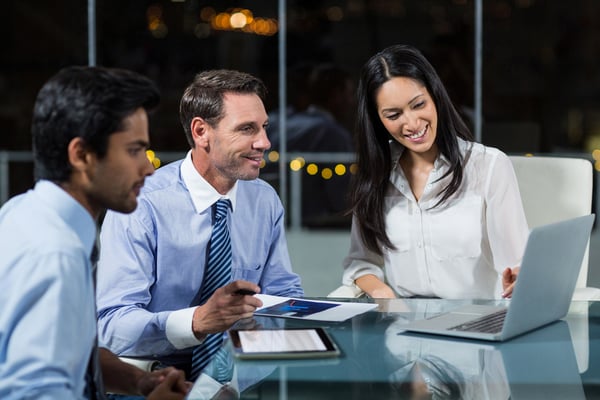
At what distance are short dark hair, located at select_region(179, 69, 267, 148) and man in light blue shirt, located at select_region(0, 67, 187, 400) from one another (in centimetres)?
82

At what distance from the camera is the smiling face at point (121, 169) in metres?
1.57

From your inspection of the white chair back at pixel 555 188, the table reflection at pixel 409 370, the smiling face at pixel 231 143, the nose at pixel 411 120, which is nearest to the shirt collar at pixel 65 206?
the table reflection at pixel 409 370

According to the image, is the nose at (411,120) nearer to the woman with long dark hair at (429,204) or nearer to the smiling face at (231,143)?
the woman with long dark hair at (429,204)

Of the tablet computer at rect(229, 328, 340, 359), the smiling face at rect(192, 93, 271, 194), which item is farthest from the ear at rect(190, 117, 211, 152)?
the tablet computer at rect(229, 328, 340, 359)

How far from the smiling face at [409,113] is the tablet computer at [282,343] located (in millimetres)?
940

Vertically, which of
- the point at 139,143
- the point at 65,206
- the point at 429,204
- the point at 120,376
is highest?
the point at 139,143

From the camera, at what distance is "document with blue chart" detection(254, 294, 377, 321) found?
209 centimetres

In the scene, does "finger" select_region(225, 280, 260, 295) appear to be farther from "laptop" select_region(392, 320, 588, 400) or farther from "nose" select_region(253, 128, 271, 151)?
"nose" select_region(253, 128, 271, 151)

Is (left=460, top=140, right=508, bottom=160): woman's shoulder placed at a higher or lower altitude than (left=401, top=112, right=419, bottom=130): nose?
lower

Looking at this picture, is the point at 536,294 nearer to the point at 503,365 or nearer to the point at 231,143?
the point at 503,365

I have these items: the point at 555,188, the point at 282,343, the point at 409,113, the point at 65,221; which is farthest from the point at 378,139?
the point at 65,221

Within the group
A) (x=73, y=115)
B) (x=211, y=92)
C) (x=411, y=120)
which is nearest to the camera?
(x=73, y=115)

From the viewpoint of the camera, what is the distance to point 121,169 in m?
1.59

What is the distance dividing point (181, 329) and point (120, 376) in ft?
0.98
